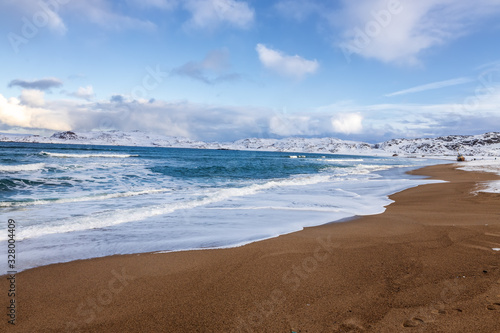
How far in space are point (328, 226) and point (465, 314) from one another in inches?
185

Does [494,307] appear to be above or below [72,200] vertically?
above

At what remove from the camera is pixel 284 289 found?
3.98 meters

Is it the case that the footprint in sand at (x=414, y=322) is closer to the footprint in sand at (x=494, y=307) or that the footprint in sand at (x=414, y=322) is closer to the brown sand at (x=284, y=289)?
the brown sand at (x=284, y=289)

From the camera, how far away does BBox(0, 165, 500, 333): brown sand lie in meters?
3.18

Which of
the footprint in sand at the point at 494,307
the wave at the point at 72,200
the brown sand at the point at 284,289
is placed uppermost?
the footprint in sand at the point at 494,307

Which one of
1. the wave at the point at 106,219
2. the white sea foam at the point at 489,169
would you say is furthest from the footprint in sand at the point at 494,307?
the white sea foam at the point at 489,169

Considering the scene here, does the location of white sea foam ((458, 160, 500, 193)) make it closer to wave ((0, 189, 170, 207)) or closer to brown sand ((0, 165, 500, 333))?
brown sand ((0, 165, 500, 333))

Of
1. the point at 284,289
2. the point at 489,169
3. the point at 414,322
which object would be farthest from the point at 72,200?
the point at 489,169

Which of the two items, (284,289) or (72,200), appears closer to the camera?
(284,289)

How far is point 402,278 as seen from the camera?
13.7ft

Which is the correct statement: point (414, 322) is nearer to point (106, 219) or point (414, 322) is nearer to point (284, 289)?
point (284, 289)

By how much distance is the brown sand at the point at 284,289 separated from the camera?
10.4ft

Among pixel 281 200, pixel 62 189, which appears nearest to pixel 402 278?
pixel 281 200

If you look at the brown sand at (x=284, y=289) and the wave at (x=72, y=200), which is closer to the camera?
the brown sand at (x=284, y=289)
